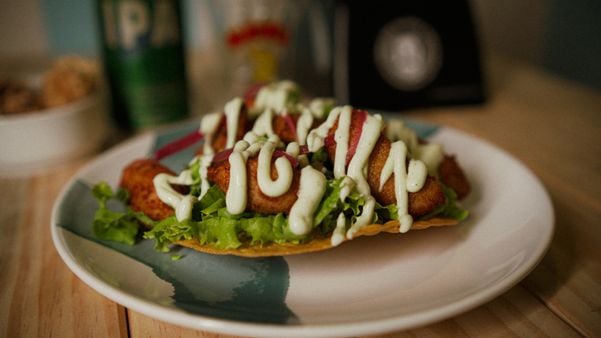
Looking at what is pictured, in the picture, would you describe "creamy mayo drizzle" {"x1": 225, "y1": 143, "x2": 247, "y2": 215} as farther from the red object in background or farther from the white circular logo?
the red object in background

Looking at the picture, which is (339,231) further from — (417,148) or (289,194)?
(417,148)

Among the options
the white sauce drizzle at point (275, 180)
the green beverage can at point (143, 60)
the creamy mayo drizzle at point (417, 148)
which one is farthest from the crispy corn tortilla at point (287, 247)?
the green beverage can at point (143, 60)

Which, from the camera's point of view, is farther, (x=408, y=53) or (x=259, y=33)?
(x=259, y=33)

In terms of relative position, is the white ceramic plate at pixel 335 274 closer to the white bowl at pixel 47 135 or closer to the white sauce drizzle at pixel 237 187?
the white sauce drizzle at pixel 237 187

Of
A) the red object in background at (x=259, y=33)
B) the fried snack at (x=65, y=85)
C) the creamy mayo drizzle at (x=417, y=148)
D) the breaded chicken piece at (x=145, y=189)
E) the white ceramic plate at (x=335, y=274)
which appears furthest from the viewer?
the red object in background at (x=259, y=33)

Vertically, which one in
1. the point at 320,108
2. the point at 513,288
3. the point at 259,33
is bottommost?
the point at 513,288

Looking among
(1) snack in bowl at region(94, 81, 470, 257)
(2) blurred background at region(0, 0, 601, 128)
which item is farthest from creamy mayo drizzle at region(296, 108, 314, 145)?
(2) blurred background at region(0, 0, 601, 128)

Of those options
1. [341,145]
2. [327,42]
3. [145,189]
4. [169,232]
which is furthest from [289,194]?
[327,42]
